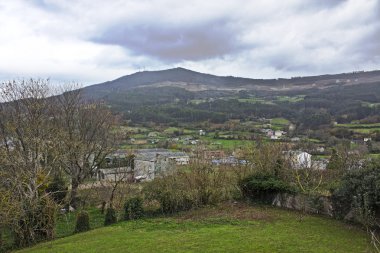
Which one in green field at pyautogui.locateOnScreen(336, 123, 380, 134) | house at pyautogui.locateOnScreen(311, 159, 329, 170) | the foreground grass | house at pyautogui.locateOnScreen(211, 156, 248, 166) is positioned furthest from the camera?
green field at pyautogui.locateOnScreen(336, 123, 380, 134)

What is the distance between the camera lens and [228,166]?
23.3 metres

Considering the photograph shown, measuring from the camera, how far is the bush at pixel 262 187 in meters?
20.3

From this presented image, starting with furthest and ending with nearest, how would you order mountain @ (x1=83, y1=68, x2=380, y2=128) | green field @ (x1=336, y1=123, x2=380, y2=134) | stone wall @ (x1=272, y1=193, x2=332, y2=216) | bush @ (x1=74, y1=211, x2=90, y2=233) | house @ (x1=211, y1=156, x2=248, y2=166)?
1. mountain @ (x1=83, y1=68, x2=380, y2=128)
2. green field @ (x1=336, y1=123, x2=380, y2=134)
3. house @ (x1=211, y1=156, x2=248, y2=166)
4. bush @ (x1=74, y1=211, x2=90, y2=233)
5. stone wall @ (x1=272, y1=193, x2=332, y2=216)

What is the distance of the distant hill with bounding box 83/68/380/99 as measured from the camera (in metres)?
123

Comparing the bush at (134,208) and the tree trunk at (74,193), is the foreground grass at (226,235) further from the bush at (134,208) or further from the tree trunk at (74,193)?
the tree trunk at (74,193)

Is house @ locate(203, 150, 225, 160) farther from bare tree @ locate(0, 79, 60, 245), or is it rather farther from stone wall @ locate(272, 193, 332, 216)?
bare tree @ locate(0, 79, 60, 245)

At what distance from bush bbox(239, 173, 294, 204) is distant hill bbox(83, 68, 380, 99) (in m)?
99.9

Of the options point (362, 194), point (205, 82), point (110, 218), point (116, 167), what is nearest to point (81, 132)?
point (116, 167)

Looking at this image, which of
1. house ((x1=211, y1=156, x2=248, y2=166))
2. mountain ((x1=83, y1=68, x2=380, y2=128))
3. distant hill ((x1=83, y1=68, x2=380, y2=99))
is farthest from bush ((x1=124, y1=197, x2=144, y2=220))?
distant hill ((x1=83, y1=68, x2=380, y2=99))

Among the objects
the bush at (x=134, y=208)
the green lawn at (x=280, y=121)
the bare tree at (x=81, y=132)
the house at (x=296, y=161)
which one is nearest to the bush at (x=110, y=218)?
the bush at (x=134, y=208)

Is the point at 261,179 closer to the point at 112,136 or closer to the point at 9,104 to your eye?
the point at 112,136

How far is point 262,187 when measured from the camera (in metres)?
21.0

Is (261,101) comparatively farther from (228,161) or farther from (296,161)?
(296,161)

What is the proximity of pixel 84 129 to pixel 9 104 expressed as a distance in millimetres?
6513
